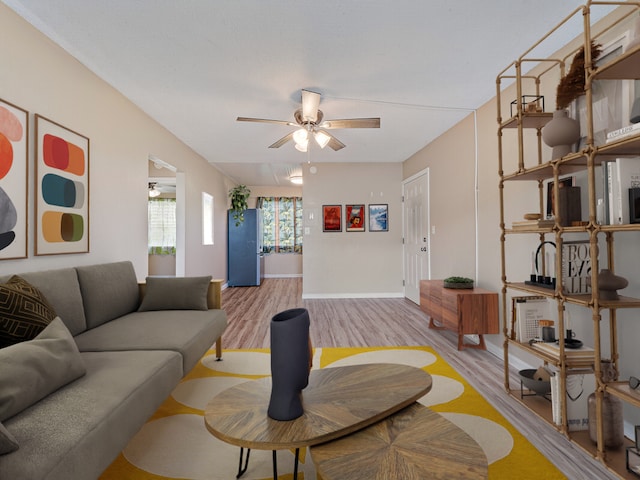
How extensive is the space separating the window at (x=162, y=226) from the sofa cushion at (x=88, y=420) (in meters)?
6.44

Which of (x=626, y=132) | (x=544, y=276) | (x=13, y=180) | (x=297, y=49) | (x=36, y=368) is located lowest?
(x=36, y=368)

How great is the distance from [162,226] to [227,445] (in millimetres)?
7028

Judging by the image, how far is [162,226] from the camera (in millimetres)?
7840

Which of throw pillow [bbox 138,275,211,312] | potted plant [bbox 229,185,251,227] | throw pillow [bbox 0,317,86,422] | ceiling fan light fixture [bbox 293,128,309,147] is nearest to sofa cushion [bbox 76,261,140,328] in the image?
throw pillow [bbox 138,275,211,312]

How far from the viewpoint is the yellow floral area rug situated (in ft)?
4.99

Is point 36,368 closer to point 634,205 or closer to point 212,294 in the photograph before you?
point 212,294

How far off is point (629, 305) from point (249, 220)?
22.8 ft

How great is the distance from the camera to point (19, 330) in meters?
1.48

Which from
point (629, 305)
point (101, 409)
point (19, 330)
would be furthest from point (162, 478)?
point (629, 305)

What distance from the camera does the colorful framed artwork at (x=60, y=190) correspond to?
2.22 meters

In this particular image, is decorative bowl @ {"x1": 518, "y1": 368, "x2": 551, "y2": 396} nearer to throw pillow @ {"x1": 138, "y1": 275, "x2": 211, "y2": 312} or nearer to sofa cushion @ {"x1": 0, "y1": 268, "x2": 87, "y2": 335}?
throw pillow @ {"x1": 138, "y1": 275, "x2": 211, "y2": 312}

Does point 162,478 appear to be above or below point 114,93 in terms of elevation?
below

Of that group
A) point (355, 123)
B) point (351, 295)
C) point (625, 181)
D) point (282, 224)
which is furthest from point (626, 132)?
point (282, 224)

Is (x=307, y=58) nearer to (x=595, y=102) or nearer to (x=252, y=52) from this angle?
(x=252, y=52)
